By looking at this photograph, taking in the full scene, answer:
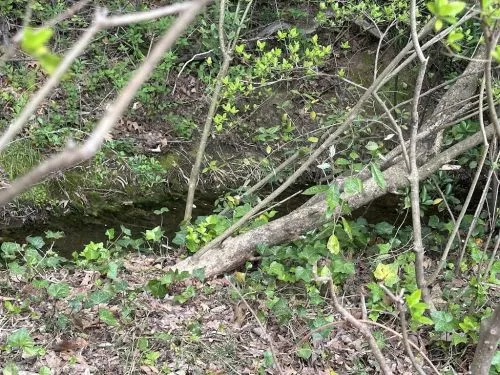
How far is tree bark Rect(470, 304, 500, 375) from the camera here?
7.42 feet

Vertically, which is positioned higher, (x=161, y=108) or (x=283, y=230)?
A: (x=161, y=108)

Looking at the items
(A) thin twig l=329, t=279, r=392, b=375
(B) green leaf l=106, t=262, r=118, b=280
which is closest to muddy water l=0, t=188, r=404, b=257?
(B) green leaf l=106, t=262, r=118, b=280

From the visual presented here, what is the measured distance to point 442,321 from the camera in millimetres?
3426

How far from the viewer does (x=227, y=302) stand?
13.0ft

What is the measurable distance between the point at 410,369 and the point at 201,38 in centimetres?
470

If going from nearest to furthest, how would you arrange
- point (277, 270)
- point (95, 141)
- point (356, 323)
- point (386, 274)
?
point (95, 141) < point (356, 323) < point (386, 274) < point (277, 270)

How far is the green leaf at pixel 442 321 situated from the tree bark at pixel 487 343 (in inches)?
40.1

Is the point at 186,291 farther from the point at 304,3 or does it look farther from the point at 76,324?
the point at 304,3

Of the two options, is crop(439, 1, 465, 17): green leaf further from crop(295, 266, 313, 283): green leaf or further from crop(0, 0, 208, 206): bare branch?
crop(295, 266, 313, 283): green leaf

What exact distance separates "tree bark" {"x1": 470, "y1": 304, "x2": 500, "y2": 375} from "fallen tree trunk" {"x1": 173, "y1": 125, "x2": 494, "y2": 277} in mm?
1858

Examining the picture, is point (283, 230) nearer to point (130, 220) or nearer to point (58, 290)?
point (58, 290)

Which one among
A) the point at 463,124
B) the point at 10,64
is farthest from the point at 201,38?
the point at 463,124

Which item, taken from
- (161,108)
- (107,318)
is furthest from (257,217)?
(161,108)

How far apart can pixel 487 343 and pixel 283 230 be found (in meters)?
2.10
